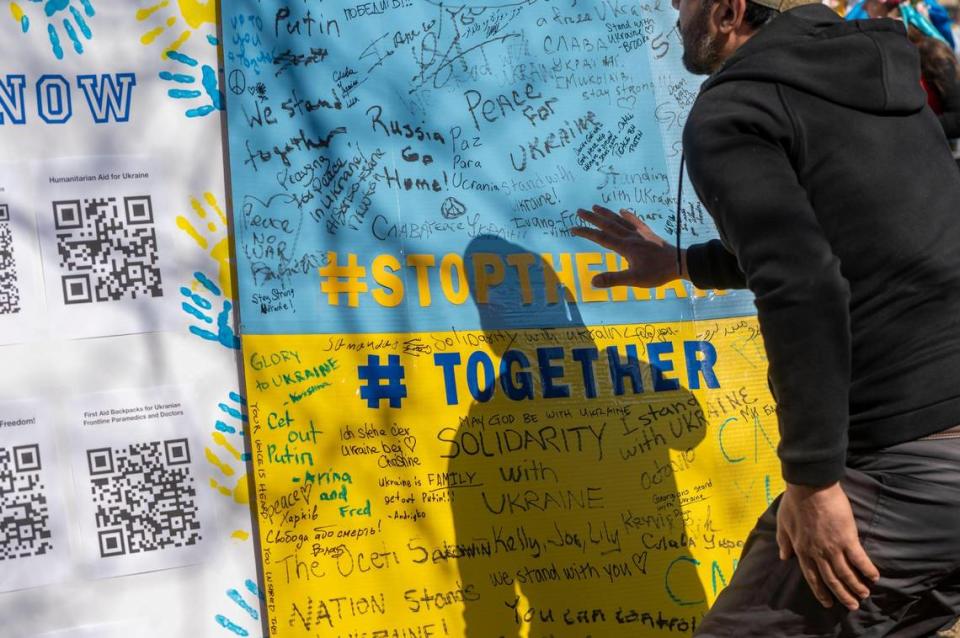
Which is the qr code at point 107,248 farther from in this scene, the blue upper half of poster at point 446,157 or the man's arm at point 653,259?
the man's arm at point 653,259

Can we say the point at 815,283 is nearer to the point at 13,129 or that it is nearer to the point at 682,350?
the point at 682,350

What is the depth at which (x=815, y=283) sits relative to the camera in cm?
166

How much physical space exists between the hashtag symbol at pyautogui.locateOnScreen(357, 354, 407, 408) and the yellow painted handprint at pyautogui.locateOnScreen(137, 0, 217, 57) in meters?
1.04

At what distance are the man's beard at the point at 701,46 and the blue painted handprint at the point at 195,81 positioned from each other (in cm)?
139

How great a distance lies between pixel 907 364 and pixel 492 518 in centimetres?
144

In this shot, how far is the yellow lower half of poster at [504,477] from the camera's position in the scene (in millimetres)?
2787

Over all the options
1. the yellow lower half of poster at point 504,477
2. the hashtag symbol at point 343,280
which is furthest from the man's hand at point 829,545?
the hashtag symbol at point 343,280

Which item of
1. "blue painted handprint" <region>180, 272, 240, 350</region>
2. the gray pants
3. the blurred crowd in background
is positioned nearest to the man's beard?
the gray pants

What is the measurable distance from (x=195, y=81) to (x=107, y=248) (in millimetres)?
526

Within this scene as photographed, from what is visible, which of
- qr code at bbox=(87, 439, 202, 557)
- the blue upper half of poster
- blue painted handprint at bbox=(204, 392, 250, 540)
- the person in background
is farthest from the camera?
the person in background

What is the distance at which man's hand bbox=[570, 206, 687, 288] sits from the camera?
2572 mm

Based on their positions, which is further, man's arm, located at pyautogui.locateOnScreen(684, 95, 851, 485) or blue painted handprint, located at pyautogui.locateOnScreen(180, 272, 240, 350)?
blue painted handprint, located at pyautogui.locateOnScreen(180, 272, 240, 350)

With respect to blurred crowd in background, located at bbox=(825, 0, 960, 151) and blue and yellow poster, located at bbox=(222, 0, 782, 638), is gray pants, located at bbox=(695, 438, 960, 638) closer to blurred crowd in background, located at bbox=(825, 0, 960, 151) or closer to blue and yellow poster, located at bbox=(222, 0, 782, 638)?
blue and yellow poster, located at bbox=(222, 0, 782, 638)

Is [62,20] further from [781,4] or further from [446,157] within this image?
[781,4]
